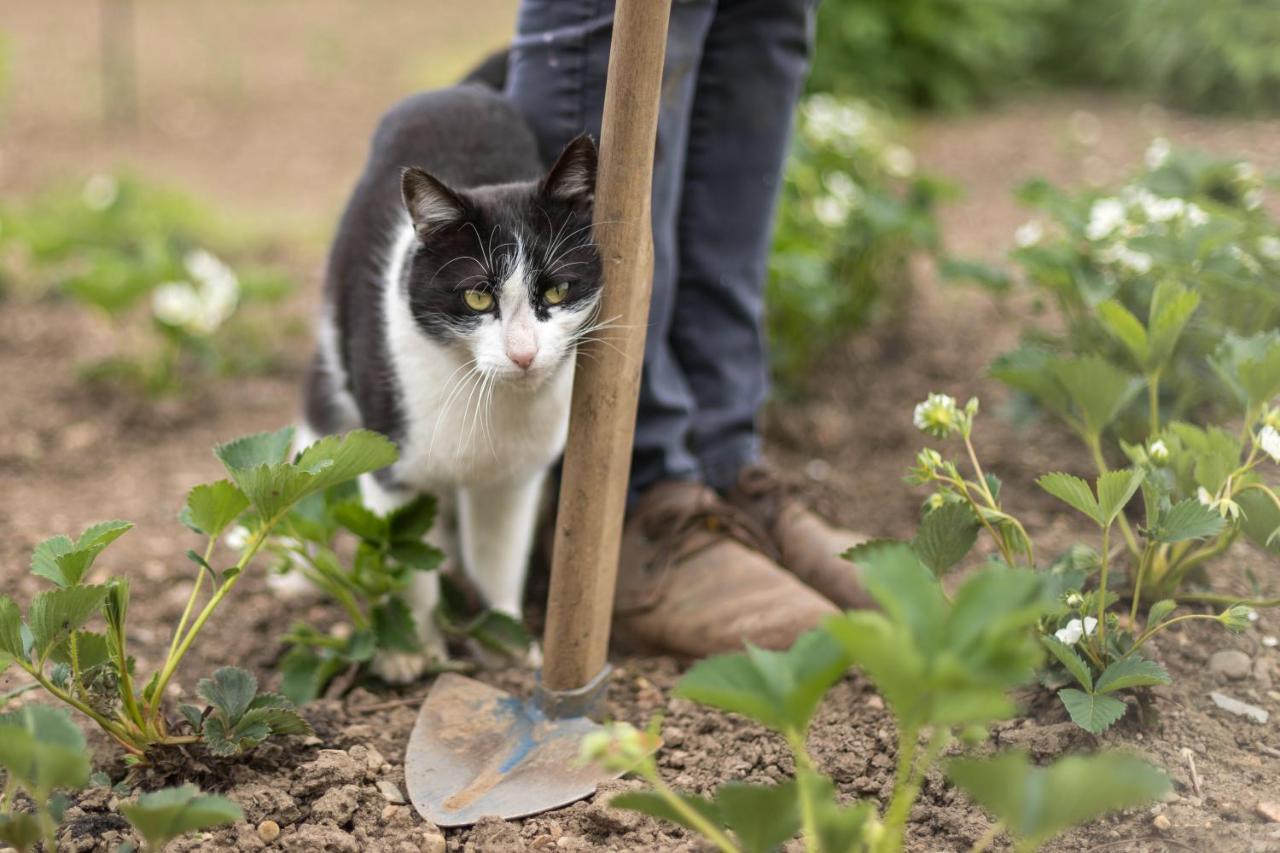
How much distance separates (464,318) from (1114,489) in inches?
35.5

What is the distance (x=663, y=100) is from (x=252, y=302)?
76.5 inches

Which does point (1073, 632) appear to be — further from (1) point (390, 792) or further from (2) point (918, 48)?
(2) point (918, 48)

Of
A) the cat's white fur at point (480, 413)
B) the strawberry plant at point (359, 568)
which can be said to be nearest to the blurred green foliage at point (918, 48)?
the cat's white fur at point (480, 413)

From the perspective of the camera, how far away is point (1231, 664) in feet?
5.54

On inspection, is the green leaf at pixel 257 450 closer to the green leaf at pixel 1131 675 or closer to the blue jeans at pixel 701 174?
the blue jeans at pixel 701 174

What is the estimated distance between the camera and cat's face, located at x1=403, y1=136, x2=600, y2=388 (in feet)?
5.30

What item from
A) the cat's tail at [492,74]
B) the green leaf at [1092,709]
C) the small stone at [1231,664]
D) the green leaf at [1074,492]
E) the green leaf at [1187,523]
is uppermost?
the cat's tail at [492,74]

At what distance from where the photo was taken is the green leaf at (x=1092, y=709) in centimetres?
138

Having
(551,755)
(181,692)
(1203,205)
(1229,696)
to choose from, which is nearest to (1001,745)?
(1229,696)

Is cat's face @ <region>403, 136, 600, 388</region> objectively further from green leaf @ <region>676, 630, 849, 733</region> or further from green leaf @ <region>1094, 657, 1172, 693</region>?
green leaf @ <region>1094, 657, 1172, 693</region>

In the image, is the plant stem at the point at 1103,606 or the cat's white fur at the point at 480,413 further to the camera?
the cat's white fur at the point at 480,413

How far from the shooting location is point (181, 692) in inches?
73.4

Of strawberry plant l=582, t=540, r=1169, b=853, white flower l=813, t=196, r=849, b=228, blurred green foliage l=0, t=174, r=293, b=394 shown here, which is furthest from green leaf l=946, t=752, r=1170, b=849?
blurred green foliage l=0, t=174, r=293, b=394

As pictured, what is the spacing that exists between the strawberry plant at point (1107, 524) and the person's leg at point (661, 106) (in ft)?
2.16
